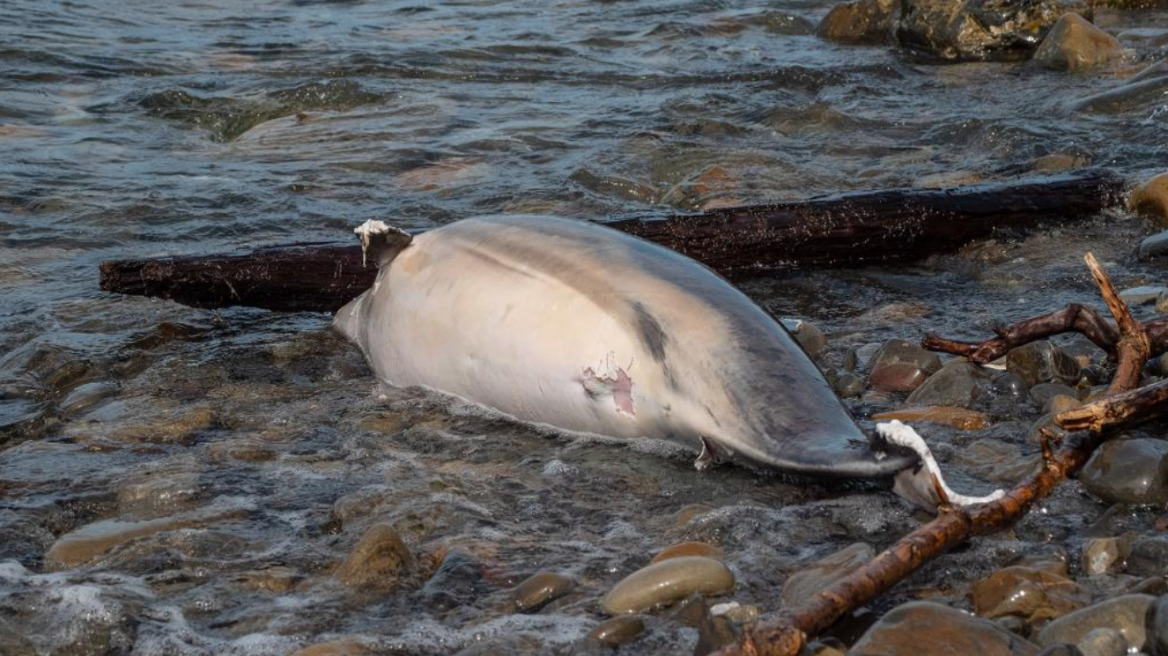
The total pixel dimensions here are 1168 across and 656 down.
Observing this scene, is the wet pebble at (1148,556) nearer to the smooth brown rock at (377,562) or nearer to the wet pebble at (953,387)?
the wet pebble at (953,387)

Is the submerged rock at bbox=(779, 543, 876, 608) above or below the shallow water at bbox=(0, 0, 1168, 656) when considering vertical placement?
above

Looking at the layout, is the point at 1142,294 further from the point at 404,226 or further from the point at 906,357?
the point at 404,226

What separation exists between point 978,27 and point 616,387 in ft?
29.5

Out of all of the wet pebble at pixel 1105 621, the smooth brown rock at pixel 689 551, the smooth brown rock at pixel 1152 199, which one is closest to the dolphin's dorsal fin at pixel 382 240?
the smooth brown rock at pixel 689 551

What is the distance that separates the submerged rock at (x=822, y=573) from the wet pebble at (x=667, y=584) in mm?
145

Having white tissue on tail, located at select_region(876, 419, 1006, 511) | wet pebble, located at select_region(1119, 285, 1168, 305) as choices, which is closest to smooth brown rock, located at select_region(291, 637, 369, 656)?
white tissue on tail, located at select_region(876, 419, 1006, 511)

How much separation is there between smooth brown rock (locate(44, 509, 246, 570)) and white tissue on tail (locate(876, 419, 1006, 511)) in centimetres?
182

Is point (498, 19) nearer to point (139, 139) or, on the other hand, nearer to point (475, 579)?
point (139, 139)

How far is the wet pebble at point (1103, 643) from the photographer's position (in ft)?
9.53

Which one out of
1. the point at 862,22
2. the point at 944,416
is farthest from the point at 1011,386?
the point at 862,22

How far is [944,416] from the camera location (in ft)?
14.8

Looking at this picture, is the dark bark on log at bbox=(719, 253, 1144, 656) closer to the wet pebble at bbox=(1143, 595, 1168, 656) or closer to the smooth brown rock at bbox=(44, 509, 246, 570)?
the wet pebble at bbox=(1143, 595, 1168, 656)

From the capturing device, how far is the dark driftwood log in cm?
572

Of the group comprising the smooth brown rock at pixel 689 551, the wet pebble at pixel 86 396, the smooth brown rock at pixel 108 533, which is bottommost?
the wet pebble at pixel 86 396
